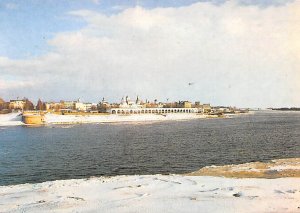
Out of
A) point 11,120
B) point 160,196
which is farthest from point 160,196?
point 11,120

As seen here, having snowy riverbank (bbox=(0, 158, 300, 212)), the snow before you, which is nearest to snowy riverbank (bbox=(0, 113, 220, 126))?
the snow

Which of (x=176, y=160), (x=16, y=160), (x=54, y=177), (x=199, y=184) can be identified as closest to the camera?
(x=199, y=184)

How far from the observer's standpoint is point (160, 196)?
1522cm

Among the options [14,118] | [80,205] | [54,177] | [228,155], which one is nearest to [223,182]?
[80,205]

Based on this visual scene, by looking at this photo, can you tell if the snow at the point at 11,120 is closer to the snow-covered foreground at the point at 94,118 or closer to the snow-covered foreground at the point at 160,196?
the snow-covered foreground at the point at 94,118

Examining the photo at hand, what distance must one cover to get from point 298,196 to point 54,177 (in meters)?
19.0

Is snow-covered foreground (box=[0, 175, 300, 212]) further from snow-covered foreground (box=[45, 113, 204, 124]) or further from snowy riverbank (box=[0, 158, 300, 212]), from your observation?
snow-covered foreground (box=[45, 113, 204, 124])

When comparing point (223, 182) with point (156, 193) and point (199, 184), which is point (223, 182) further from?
point (156, 193)

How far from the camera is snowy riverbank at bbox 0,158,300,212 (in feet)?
43.9

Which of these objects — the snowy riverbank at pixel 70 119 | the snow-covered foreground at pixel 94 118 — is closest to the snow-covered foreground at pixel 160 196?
the snowy riverbank at pixel 70 119

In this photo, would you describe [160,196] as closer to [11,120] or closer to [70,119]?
[70,119]

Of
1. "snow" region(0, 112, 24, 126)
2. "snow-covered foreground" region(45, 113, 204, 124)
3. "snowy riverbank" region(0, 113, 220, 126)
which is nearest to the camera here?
"snow" region(0, 112, 24, 126)

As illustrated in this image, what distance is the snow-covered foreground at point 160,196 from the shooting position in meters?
13.4

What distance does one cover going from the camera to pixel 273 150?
1709 inches
